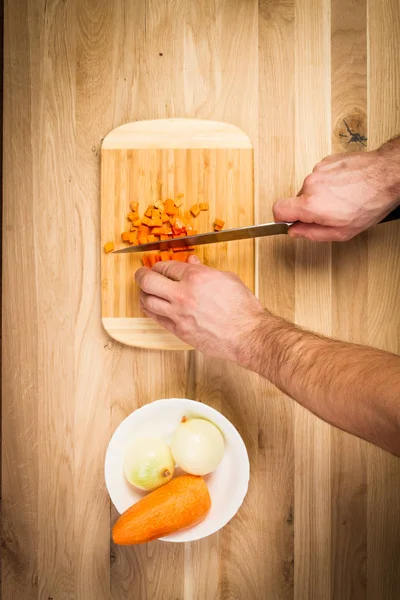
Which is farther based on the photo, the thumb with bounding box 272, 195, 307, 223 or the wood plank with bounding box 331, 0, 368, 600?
the wood plank with bounding box 331, 0, 368, 600

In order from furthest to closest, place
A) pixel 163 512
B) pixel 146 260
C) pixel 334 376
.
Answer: pixel 146 260 < pixel 163 512 < pixel 334 376

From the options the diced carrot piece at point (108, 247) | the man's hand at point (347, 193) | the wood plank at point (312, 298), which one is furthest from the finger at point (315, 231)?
the diced carrot piece at point (108, 247)

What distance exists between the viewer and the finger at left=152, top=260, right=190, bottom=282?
78cm

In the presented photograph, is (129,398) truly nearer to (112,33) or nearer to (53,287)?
(53,287)

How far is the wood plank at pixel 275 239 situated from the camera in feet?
2.95

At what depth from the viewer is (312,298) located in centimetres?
90

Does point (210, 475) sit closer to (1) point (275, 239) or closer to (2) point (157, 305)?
(2) point (157, 305)

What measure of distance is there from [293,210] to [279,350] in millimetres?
243

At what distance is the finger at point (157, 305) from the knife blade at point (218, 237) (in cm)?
9

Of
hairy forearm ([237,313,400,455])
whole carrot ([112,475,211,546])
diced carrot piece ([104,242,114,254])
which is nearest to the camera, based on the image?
hairy forearm ([237,313,400,455])

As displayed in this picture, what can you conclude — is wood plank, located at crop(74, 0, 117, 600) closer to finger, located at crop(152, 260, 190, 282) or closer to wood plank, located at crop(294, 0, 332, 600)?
finger, located at crop(152, 260, 190, 282)

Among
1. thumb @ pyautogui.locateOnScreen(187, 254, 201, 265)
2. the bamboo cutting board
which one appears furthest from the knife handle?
thumb @ pyautogui.locateOnScreen(187, 254, 201, 265)

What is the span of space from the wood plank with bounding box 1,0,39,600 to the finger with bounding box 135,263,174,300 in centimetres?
28

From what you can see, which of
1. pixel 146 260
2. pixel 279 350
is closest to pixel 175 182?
pixel 146 260
